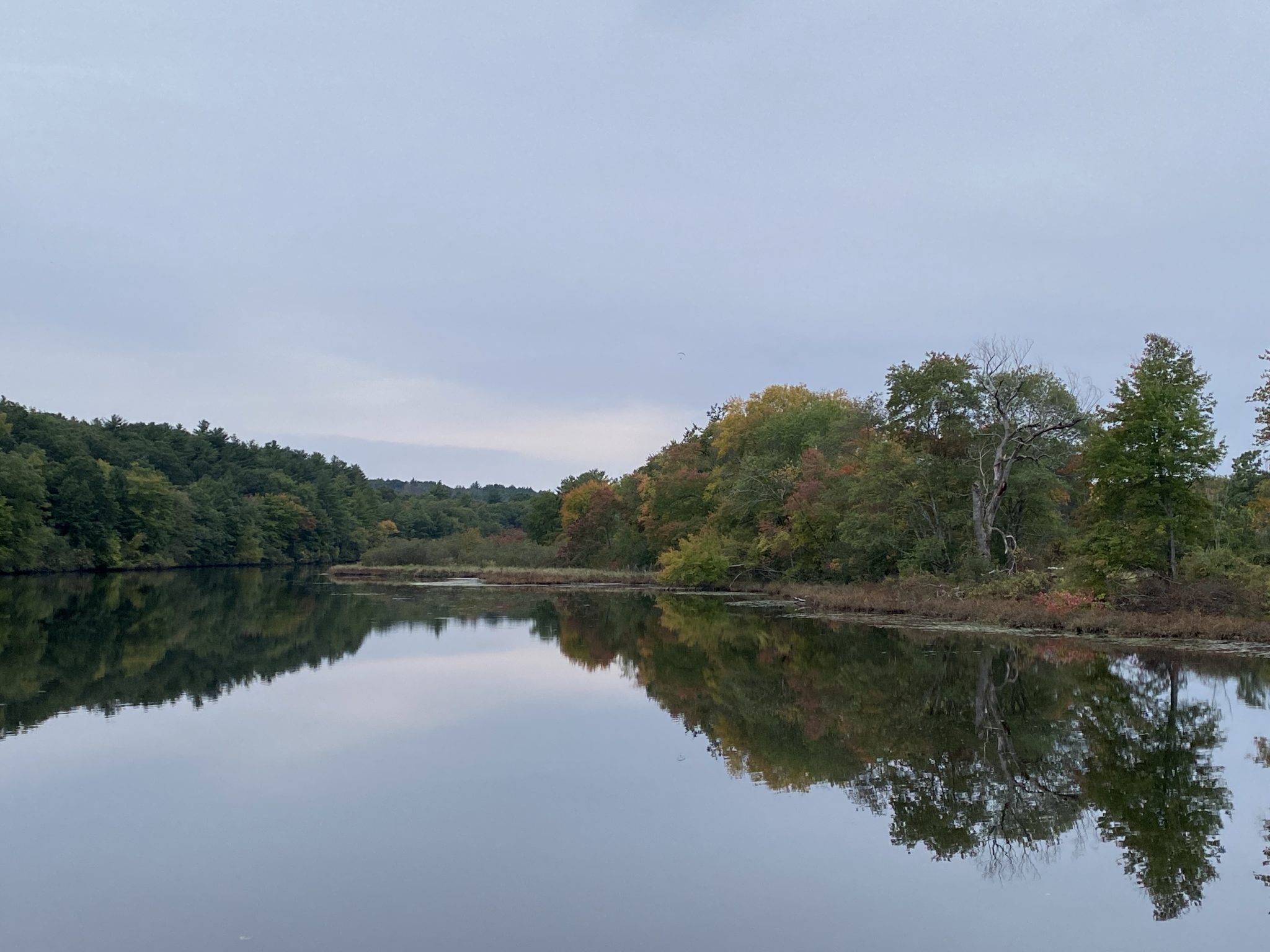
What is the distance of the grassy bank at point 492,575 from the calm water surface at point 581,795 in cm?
3549

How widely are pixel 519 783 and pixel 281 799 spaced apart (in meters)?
2.45

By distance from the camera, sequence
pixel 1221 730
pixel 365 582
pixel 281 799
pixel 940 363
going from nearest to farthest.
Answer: pixel 281 799
pixel 1221 730
pixel 940 363
pixel 365 582

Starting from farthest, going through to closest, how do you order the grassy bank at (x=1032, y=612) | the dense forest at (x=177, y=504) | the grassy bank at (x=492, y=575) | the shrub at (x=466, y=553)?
the shrub at (x=466, y=553), the dense forest at (x=177, y=504), the grassy bank at (x=492, y=575), the grassy bank at (x=1032, y=612)

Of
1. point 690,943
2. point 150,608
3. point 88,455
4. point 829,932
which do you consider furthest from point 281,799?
point 88,455

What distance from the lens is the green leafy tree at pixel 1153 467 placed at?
24750mm

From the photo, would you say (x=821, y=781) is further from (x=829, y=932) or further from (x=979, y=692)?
(x=979, y=692)

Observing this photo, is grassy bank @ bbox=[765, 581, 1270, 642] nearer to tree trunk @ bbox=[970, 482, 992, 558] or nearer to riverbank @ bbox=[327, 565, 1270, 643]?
riverbank @ bbox=[327, 565, 1270, 643]

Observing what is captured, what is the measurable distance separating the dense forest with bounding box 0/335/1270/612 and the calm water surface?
252 inches

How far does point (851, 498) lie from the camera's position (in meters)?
36.9

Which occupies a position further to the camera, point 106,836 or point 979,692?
point 979,692

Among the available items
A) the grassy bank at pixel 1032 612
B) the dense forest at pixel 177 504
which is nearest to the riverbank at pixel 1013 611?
the grassy bank at pixel 1032 612

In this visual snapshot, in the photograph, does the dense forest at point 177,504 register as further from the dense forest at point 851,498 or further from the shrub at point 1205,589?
the shrub at point 1205,589

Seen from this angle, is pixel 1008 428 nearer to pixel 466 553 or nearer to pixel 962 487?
pixel 962 487

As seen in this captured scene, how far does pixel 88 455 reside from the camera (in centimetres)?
7644
